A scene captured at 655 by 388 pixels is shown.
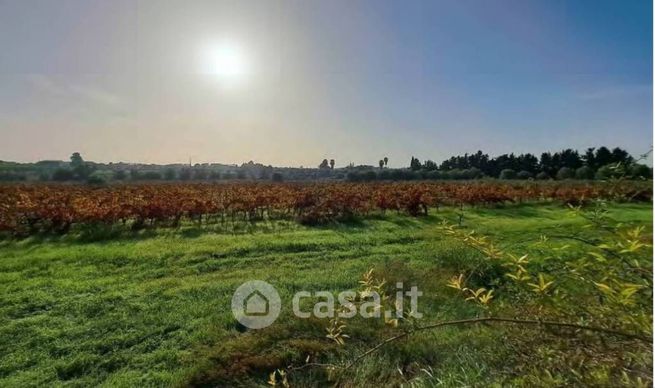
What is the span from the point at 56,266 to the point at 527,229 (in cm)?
1174

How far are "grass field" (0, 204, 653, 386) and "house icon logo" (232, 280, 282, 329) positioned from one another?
14 centimetres

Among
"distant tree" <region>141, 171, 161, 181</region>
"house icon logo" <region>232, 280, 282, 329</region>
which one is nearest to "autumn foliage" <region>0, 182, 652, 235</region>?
"house icon logo" <region>232, 280, 282, 329</region>

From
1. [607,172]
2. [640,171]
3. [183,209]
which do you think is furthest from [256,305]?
[183,209]

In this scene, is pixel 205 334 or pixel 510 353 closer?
pixel 510 353

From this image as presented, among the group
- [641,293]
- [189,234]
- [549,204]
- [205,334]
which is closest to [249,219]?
[189,234]

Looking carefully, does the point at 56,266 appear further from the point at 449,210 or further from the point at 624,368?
the point at 449,210

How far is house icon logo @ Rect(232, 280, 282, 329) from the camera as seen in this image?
15.3 ft

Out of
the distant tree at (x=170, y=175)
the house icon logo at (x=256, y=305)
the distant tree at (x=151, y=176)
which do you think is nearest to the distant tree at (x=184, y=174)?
the distant tree at (x=170, y=175)

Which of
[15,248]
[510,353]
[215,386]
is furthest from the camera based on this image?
[15,248]

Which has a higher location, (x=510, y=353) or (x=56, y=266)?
(x=510, y=353)

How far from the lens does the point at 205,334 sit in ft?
14.0

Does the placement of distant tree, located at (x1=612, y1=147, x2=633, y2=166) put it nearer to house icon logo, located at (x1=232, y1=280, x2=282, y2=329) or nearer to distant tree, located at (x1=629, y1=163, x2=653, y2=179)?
distant tree, located at (x1=629, y1=163, x2=653, y2=179)

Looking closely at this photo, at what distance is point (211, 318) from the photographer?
4672 millimetres

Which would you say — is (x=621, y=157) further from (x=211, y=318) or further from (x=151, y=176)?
(x=151, y=176)
